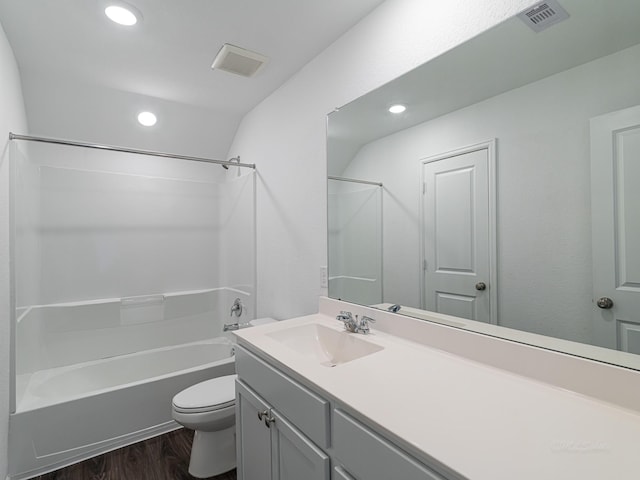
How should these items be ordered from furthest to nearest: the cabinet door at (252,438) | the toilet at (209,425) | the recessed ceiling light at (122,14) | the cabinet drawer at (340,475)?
the toilet at (209,425), the recessed ceiling light at (122,14), the cabinet door at (252,438), the cabinet drawer at (340,475)

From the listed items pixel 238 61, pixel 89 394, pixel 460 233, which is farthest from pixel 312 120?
pixel 89 394

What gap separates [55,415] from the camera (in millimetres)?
1823

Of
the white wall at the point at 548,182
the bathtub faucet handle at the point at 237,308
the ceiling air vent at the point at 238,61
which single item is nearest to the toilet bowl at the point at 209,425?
the bathtub faucet handle at the point at 237,308

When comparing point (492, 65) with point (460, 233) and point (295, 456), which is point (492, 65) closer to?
point (460, 233)

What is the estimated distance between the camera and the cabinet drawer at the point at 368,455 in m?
0.69

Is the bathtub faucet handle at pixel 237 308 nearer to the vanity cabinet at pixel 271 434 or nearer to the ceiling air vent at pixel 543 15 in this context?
the vanity cabinet at pixel 271 434

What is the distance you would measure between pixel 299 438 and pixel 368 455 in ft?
1.11

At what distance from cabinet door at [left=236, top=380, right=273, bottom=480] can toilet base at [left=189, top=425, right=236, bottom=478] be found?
371 mm

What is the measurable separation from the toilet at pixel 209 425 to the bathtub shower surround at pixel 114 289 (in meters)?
0.51

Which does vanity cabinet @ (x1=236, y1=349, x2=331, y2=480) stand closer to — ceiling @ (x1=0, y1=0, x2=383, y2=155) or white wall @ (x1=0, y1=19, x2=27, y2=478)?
white wall @ (x1=0, y1=19, x2=27, y2=478)

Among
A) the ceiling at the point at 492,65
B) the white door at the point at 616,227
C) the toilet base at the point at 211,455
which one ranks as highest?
the ceiling at the point at 492,65

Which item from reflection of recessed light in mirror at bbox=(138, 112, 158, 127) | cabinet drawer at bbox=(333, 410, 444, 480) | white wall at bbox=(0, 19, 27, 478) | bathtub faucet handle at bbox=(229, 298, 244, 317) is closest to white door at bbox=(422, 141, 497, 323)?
cabinet drawer at bbox=(333, 410, 444, 480)

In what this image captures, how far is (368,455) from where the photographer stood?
791 millimetres

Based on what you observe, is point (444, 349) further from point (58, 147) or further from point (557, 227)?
point (58, 147)
